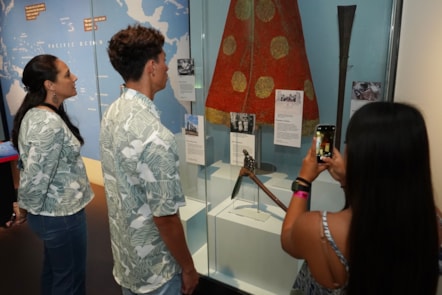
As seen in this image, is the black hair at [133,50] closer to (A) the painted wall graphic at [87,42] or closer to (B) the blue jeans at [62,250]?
(B) the blue jeans at [62,250]

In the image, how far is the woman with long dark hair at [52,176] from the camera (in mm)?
1453

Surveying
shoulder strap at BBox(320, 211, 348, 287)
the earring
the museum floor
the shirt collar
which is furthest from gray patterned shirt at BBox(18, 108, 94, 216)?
shoulder strap at BBox(320, 211, 348, 287)

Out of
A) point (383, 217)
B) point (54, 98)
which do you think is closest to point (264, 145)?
point (54, 98)

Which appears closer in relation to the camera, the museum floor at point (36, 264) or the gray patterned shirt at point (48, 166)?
A: the gray patterned shirt at point (48, 166)

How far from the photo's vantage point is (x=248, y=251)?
6.25 feet

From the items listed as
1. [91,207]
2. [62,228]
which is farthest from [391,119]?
[91,207]

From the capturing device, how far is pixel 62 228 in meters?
1.54

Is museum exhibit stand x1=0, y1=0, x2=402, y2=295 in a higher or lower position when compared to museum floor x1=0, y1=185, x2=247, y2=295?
higher

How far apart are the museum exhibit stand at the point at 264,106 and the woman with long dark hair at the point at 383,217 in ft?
3.05

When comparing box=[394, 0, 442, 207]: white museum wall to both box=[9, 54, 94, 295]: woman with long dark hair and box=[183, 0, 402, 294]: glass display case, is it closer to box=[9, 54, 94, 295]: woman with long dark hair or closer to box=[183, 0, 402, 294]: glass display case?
box=[183, 0, 402, 294]: glass display case

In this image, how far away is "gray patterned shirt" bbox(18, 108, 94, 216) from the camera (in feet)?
4.73

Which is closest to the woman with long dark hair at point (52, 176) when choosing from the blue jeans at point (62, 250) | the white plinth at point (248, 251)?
the blue jeans at point (62, 250)

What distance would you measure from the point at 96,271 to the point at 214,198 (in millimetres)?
1069

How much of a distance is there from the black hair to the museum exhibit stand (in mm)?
830
